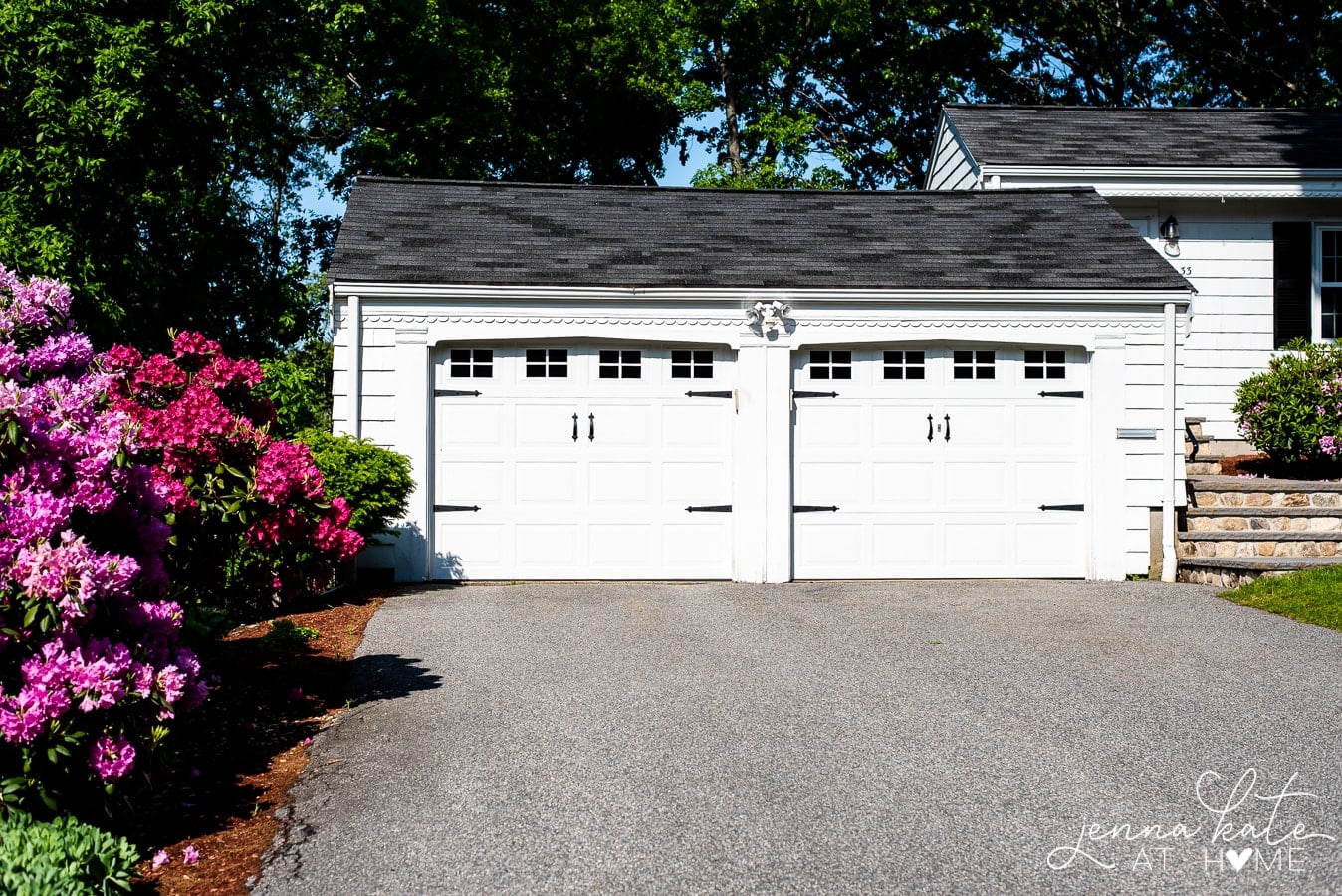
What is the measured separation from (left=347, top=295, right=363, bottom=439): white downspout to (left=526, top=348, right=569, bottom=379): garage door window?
5.15 feet

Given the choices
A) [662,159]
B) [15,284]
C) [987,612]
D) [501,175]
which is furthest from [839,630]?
[662,159]

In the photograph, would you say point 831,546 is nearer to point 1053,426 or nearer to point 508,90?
point 1053,426

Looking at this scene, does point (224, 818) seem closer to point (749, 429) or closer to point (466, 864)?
point (466, 864)

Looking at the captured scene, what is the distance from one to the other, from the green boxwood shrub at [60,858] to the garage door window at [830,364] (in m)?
8.58

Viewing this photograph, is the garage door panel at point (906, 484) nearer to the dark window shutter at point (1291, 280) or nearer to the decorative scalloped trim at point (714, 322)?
the decorative scalloped trim at point (714, 322)

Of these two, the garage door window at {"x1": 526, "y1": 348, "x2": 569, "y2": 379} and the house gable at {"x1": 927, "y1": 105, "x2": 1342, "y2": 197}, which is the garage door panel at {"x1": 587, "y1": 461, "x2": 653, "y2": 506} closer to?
the garage door window at {"x1": 526, "y1": 348, "x2": 569, "y2": 379}

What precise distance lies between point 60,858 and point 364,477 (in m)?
6.52

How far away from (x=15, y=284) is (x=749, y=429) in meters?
7.30

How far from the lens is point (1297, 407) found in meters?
13.2

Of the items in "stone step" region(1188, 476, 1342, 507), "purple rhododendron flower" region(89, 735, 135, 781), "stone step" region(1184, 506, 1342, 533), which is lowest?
→ "purple rhododendron flower" region(89, 735, 135, 781)

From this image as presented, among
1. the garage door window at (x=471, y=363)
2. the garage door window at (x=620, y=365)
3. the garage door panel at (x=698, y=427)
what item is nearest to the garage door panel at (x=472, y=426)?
the garage door window at (x=471, y=363)

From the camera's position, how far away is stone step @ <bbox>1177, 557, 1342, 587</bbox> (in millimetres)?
10844

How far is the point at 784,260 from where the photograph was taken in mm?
12156

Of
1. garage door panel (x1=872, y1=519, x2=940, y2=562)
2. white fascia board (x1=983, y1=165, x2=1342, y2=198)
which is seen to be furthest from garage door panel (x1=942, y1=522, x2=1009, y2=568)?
white fascia board (x1=983, y1=165, x2=1342, y2=198)
